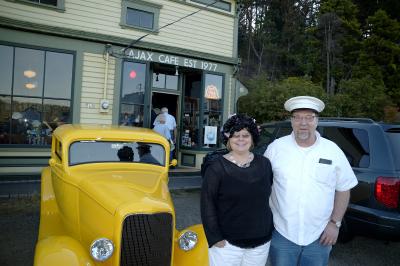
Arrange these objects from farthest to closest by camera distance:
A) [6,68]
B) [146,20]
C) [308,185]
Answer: [146,20], [6,68], [308,185]

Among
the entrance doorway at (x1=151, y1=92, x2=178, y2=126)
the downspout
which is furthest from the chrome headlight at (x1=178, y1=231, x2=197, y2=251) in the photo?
the entrance doorway at (x1=151, y1=92, x2=178, y2=126)

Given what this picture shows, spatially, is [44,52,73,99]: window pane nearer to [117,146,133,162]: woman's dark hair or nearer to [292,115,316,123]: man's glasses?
[117,146,133,162]: woman's dark hair

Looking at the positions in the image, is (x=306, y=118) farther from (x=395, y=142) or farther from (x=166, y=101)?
(x=166, y=101)

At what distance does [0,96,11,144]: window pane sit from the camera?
9.26 m

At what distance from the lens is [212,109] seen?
483 inches

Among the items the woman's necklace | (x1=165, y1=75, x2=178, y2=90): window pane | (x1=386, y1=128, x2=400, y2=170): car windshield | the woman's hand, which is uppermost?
(x1=165, y1=75, x2=178, y2=90): window pane

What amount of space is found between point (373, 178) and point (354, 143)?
2.05ft

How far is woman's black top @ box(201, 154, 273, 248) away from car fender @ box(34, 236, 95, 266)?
1.19 meters

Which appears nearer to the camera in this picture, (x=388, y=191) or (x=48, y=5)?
(x=388, y=191)

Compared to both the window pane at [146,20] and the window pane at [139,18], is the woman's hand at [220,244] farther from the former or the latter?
the window pane at [146,20]

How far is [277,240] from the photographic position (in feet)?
9.73

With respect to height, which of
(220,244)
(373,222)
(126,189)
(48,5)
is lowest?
(373,222)

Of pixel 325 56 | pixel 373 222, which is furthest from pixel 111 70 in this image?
pixel 325 56

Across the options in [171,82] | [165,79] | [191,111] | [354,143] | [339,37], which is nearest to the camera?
[354,143]
